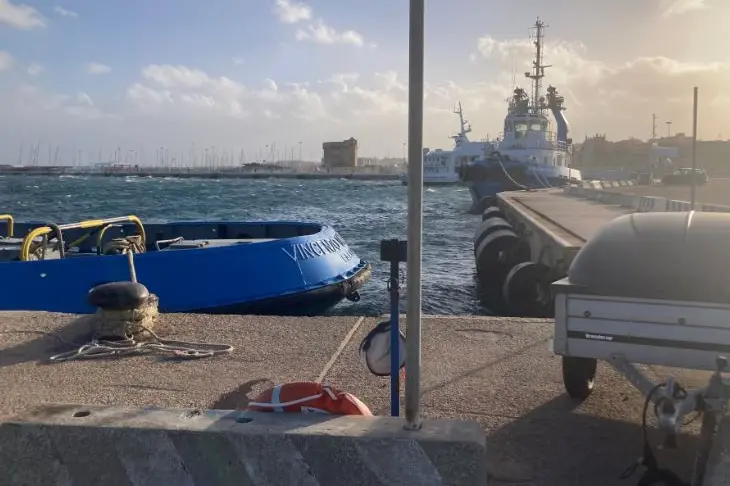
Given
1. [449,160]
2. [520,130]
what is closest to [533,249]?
[520,130]

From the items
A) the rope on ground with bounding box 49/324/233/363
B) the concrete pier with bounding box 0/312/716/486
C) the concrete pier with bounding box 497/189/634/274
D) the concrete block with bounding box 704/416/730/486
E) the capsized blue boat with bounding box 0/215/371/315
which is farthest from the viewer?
the concrete pier with bounding box 497/189/634/274

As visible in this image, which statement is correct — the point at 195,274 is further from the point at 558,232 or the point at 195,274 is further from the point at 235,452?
the point at 558,232

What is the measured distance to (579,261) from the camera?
4.66 metres

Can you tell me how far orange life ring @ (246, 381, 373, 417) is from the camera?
12.4 ft

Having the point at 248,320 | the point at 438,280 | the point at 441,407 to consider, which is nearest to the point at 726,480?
the point at 441,407

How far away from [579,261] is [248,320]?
15.3 ft

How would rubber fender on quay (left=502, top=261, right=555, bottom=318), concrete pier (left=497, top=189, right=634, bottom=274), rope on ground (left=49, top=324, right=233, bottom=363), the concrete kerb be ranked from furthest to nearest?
the concrete kerb, rubber fender on quay (left=502, top=261, right=555, bottom=318), concrete pier (left=497, top=189, right=634, bottom=274), rope on ground (left=49, top=324, right=233, bottom=363)

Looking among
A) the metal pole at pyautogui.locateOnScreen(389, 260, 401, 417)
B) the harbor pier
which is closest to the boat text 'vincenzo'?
A: the harbor pier

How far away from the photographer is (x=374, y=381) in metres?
6.00

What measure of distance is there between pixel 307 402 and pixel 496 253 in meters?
16.8

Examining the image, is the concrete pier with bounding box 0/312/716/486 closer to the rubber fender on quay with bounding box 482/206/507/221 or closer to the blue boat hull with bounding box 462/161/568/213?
the rubber fender on quay with bounding box 482/206/507/221

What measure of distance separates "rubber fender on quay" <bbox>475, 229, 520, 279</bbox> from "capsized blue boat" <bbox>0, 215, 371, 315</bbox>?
282 inches

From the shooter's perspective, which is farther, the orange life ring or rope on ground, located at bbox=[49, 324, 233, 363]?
rope on ground, located at bbox=[49, 324, 233, 363]

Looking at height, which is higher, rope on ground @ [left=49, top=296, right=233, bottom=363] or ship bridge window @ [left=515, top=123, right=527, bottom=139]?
ship bridge window @ [left=515, top=123, right=527, bottom=139]
